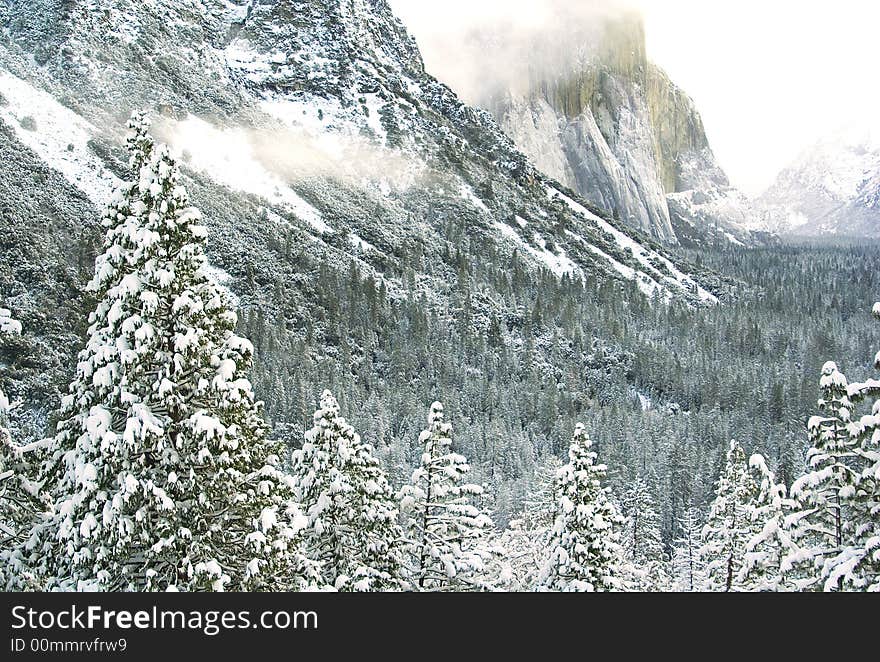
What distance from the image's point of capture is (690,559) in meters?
54.1

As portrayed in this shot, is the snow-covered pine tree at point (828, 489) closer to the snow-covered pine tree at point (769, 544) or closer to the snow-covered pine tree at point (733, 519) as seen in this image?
the snow-covered pine tree at point (769, 544)

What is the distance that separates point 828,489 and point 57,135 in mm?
155416

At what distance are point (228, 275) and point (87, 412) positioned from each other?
453ft

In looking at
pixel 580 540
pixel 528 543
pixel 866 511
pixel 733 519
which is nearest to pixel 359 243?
pixel 528 543

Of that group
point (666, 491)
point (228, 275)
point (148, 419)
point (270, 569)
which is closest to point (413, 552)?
point (270, 569)

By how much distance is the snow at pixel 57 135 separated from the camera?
138 m

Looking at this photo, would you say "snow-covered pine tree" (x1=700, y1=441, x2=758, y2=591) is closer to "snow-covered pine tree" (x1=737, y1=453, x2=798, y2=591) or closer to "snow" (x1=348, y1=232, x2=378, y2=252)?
"snow-covered pine tree" (x1=737, y1=453, x2=798, y2=591)

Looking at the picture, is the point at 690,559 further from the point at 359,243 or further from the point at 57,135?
the point at 57,135

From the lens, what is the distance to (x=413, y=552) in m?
23.2

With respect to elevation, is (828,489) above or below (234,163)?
below

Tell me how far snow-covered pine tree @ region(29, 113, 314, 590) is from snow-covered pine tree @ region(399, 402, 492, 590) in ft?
25.0

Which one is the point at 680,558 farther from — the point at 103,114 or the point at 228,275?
the point at 103,114

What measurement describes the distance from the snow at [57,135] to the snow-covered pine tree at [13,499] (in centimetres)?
12756

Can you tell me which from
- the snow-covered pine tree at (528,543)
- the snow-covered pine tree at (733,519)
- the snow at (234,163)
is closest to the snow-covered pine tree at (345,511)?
the snow-covered pine tree at (528,543)
